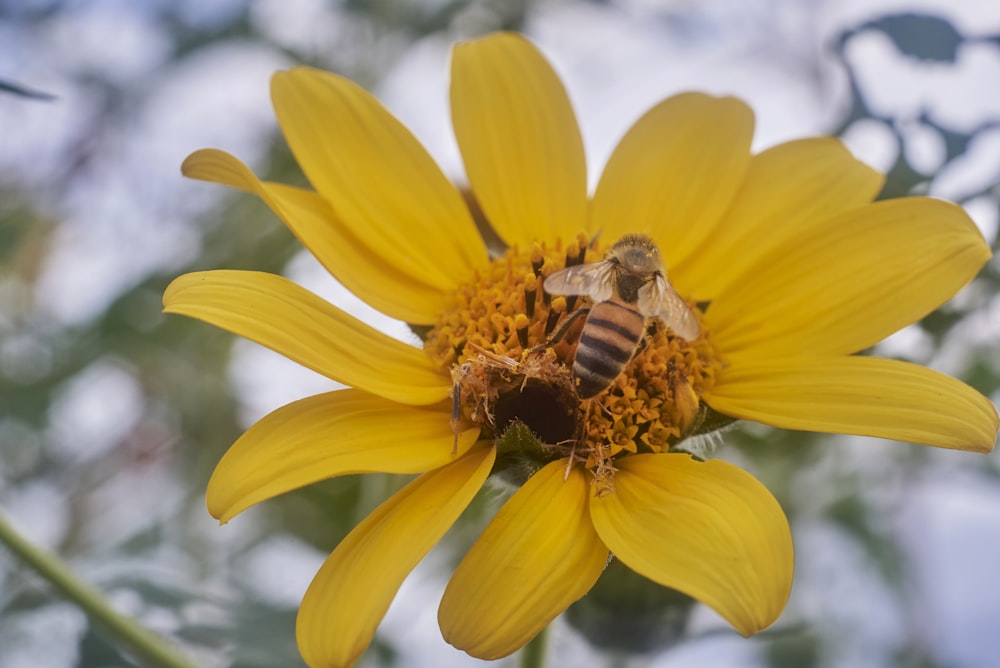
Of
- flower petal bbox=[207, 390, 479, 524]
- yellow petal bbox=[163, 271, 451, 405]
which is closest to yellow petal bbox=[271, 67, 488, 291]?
yellow petal bbox=[163, 271, 451, 405]

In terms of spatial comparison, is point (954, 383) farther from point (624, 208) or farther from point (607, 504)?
point (624, 208)

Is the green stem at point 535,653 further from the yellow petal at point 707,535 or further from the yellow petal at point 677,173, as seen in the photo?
the yellow petal at point 677,173

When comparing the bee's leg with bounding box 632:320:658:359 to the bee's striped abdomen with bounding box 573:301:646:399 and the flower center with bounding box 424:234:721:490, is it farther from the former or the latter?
the bee's striped abdomen with bounding box 573:301:646:399

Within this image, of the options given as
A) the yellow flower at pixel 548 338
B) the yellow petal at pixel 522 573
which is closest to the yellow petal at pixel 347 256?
the yellow flower at pixel 548 338

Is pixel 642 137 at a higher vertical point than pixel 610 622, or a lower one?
higher

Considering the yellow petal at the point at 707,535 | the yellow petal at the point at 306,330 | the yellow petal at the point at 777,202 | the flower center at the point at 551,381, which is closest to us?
the yellow petal at the point at 707,535

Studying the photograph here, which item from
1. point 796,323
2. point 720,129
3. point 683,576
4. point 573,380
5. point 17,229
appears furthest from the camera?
point 17,229

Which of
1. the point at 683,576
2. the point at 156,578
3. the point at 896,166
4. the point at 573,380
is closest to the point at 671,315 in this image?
the point at 573,380

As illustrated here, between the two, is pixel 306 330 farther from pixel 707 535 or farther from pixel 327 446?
pixel 707 535
